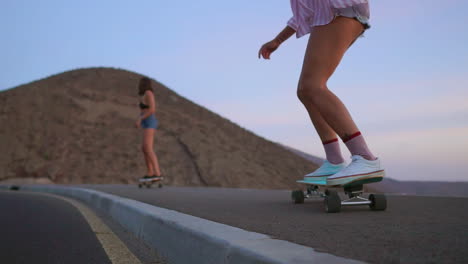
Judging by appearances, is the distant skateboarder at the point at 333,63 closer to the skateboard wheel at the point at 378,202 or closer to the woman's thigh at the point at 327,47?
the woman's thigh at the point at 327,47

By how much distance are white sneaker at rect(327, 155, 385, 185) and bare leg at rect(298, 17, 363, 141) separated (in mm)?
275

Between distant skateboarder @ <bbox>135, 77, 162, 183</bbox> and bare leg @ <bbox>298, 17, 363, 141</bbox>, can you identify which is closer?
bare leg @ <bbox>298, 17, 363, 141</bbox>

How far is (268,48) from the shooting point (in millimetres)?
4879

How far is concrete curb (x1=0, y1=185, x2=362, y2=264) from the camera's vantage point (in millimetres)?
1826

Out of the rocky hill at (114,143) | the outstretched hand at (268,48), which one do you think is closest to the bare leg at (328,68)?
the outstretched hand at (268,48)

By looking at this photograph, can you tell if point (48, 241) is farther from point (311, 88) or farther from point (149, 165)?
point (149, 165)

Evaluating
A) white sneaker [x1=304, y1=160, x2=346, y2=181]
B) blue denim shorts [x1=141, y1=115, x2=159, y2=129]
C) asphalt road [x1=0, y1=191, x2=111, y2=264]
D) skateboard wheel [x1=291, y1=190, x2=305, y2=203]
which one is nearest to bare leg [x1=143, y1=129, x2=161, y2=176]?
blue denim shorts [x1=141, y1=115, x2=159, y2=129]

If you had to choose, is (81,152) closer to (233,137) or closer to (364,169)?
(233,137)

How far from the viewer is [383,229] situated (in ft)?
9.31

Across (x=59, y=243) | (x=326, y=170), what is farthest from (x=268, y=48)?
(x=59, y=243)

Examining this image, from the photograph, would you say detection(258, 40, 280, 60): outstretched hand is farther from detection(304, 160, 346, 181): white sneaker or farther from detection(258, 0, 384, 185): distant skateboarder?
detection(304, 160, 346, 181): white sneaker

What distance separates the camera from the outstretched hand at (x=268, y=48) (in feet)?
15.9

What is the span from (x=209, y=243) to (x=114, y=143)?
35.2 meters

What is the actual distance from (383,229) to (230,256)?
1220 millimetres
